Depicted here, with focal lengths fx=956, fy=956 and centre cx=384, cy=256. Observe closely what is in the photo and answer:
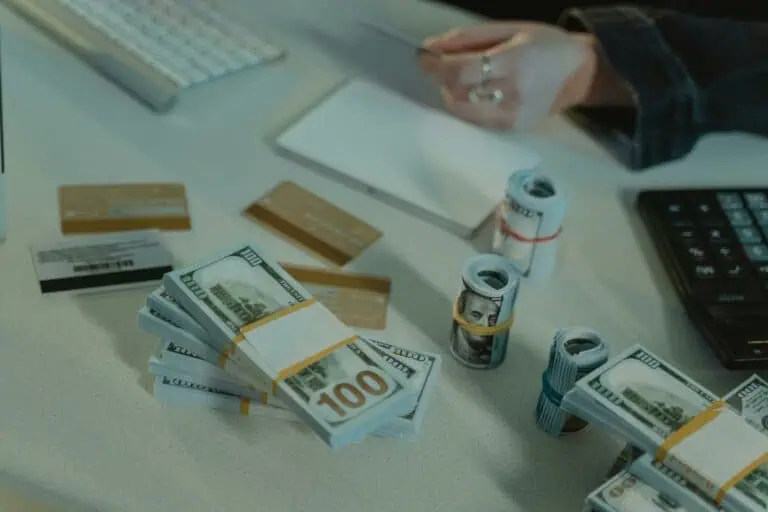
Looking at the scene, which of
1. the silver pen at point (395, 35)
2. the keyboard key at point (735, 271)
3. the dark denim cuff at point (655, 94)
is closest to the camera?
the keyboard key at point (735, 271)

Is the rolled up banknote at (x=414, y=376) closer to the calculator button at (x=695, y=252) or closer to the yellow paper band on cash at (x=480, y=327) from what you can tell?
the yellow paper band on cash at (x=480, y=327)

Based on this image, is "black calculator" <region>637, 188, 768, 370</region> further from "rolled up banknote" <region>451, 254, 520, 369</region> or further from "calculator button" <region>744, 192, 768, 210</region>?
"rolled up banknote" <region>451, 254, 520, 369</region>

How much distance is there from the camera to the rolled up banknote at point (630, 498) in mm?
586

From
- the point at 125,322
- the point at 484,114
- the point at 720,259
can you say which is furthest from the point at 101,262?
the point at 720,259

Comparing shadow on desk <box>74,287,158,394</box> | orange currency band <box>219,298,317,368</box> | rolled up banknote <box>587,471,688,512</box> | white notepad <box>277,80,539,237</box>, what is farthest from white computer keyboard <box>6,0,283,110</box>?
rolled up banknote <box>587,471,688,512</box>

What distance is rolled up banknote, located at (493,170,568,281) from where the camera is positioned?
0.76m

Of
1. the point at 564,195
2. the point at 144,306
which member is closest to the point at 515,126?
the point at 564,195

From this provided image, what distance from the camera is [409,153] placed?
933mm

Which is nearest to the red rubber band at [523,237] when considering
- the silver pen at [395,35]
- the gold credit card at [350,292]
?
the gold credit card at [350,292]

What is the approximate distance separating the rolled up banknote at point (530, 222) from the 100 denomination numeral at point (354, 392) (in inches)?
7.4

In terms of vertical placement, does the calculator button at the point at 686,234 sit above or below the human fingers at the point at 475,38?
below

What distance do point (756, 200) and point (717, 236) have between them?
0.08 m

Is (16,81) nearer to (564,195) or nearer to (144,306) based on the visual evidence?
(144,306)

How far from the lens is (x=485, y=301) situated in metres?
0.70
